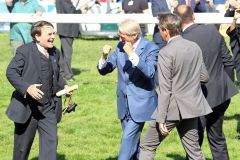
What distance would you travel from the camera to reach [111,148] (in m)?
10.8

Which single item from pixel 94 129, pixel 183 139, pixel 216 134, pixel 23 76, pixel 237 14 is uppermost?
pixel 237 14

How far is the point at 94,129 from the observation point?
39.1ft

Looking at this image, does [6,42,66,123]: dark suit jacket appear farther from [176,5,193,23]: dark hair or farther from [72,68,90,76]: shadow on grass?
[72,68,90,76]: shadow on grass

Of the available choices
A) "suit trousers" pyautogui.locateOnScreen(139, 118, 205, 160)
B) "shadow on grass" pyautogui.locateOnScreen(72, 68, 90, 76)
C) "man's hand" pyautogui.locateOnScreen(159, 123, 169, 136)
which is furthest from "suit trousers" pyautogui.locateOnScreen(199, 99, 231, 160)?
"shadow on grass" pyautogui.locateOnScreen(72, 68, 90, 76)

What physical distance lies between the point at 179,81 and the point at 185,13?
45.4 inches

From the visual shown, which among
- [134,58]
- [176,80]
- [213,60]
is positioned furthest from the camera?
[213,60]

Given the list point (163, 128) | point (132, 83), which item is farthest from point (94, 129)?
point (163, 128)

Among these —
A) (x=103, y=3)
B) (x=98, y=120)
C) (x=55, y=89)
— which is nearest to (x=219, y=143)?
(x=55, y=89)

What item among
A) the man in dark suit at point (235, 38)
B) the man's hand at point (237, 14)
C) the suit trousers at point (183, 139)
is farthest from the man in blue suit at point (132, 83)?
the man in dark suit at point (235, 38)

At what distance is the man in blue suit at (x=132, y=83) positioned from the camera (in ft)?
27.9

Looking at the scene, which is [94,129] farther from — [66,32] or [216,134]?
[66,32]

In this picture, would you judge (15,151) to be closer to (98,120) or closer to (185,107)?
(185,107)

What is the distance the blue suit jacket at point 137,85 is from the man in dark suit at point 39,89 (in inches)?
27.7

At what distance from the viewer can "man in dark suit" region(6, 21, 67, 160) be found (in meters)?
8.45
